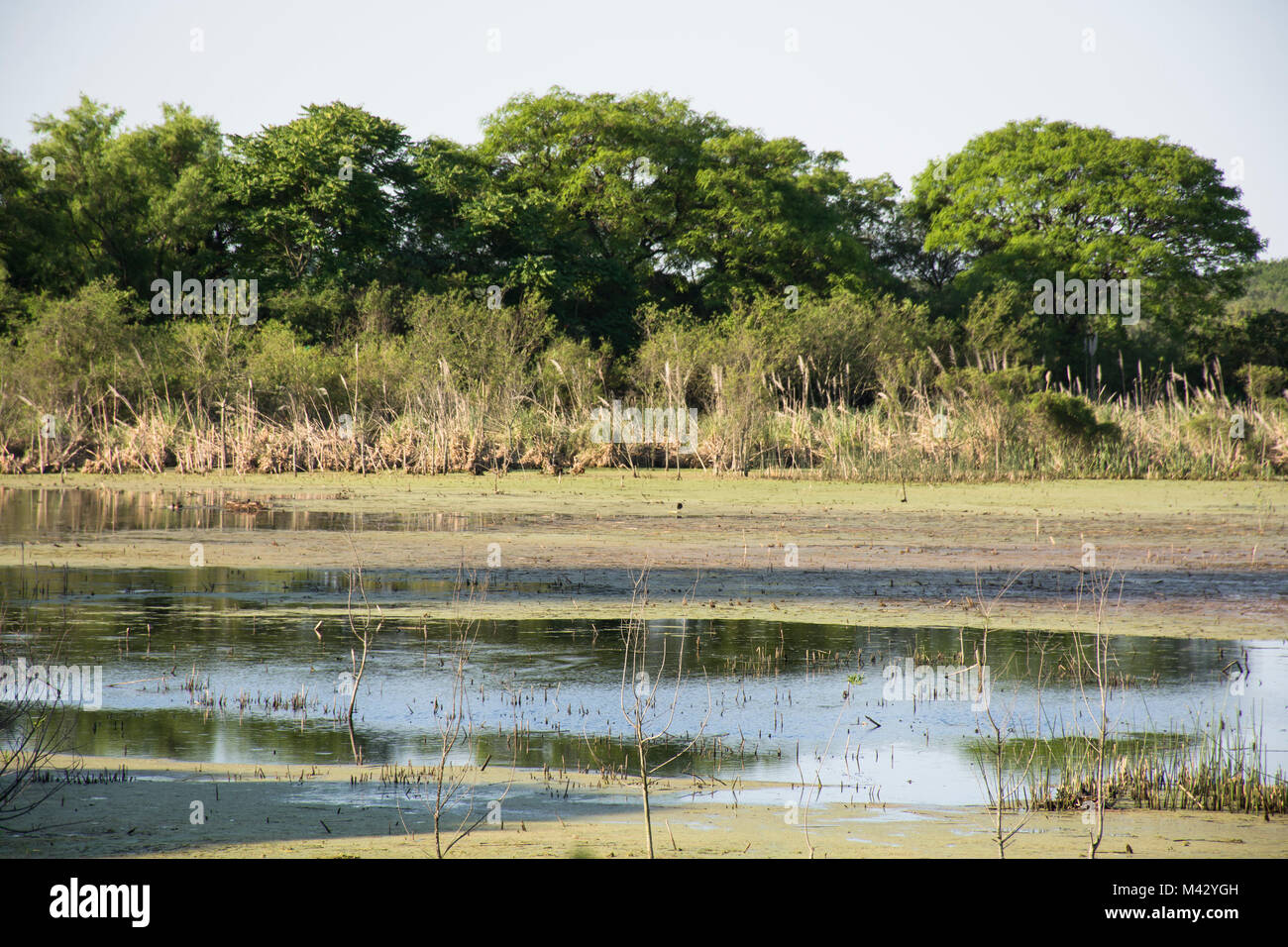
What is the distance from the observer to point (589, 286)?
5059cm

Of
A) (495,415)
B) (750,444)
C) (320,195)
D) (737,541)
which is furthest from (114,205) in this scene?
(737,541)

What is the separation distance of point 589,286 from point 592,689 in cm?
4273

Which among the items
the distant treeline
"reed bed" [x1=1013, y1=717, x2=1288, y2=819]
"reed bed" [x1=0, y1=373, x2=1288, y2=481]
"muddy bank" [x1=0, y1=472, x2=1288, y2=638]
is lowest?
"reed bed" [x1=1013, y1=717, x2=1288, y2=819]

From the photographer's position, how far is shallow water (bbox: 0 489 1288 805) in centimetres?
723

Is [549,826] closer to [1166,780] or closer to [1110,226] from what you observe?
[1166,780]

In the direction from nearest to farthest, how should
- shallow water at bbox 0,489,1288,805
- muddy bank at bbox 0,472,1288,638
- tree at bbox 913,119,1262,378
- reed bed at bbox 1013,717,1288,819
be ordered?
reed bed at bbox 1013,717,1288,819, shallow water at bbox 0,489,1288,805, muddy bank at bbox 0,472,1288,638, tree at bbox 913,119,1262,378

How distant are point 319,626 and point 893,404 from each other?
1957 centimetres

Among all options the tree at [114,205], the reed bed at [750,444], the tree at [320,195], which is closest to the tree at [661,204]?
the tree at [320,195]

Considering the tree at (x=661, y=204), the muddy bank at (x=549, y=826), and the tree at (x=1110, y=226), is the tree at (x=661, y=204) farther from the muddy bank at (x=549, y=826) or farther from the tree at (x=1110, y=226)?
the muddy bank at (x=549, y=826)

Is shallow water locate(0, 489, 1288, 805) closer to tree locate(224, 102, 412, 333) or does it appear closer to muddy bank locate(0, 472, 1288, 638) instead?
muddy bank locate(0, 472, 1288, 638)

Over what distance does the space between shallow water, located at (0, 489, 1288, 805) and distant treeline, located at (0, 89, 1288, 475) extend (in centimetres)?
1544

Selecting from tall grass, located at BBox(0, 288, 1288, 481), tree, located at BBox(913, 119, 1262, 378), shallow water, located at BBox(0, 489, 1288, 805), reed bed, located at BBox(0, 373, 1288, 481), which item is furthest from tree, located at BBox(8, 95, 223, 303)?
shallow water, located at BBox(0, 489, 1288, 805)

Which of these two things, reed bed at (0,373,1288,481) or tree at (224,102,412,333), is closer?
reed bed at (0,373,1288,481)
